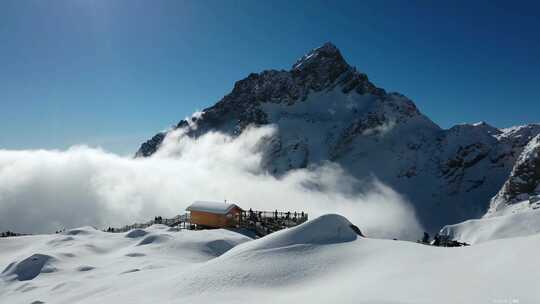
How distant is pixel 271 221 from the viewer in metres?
42.7

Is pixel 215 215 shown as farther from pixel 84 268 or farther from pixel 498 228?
pixel 498 228

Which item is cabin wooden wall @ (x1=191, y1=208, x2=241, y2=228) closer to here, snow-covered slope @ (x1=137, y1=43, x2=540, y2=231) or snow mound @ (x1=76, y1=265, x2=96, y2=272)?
snow mound @ (x1=76, y1=265, x2=96, y2=272)

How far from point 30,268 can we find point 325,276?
20205mm

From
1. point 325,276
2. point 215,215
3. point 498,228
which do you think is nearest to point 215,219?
point 215,215

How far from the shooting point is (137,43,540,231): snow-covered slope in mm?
113688

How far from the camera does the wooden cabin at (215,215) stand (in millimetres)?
40906

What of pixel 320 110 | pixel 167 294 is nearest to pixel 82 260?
pixel 167 294

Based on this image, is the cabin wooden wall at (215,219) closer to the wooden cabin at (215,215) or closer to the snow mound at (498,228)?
the wooden cabin at (215,215)

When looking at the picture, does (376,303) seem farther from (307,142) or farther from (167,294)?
(307,142)

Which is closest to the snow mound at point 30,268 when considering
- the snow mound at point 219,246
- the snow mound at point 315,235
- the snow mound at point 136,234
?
the snow mound at point 136,234

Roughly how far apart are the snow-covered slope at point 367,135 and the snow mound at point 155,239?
269ft

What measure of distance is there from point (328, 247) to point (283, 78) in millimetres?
164095

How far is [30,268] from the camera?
23625 millimetres

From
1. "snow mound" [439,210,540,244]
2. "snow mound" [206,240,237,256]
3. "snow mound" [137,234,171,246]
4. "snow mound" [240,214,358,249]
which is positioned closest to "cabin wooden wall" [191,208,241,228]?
"snow mound" [137,234,171,246]
